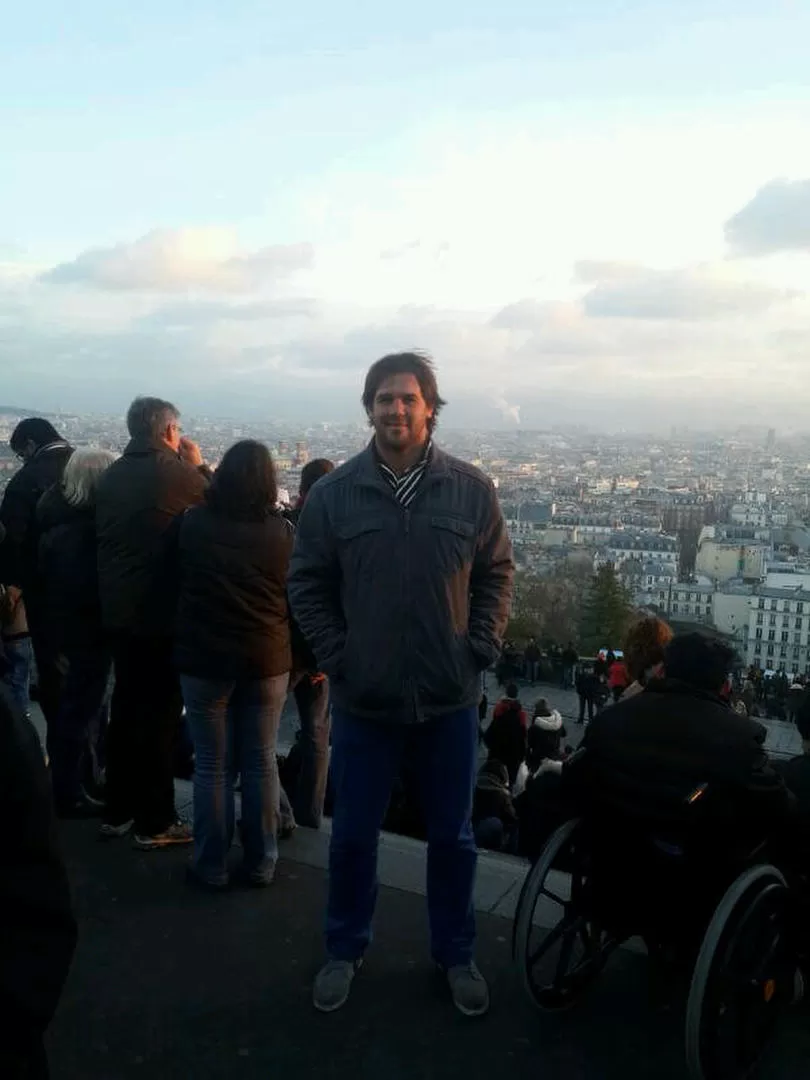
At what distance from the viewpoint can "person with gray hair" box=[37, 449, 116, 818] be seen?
3.81 meters

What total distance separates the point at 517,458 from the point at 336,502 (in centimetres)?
11677

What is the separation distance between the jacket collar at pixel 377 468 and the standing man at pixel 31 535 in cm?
179

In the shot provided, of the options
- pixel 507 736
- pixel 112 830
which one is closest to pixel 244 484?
pixel 112 830

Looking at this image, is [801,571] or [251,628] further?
[801,571]

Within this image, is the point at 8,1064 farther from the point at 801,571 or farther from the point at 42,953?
the point at 801,571

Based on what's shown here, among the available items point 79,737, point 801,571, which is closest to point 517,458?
point 801,571

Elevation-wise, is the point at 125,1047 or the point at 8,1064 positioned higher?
the point at 8,1064

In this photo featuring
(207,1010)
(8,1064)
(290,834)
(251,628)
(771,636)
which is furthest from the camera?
(771,636)

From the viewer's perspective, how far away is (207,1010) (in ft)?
8.71

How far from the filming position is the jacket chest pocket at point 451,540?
8.75ft

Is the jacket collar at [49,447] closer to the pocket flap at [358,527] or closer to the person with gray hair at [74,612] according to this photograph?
the person with gray hair at [74,612]

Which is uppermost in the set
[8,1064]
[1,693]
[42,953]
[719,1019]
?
[1,693]

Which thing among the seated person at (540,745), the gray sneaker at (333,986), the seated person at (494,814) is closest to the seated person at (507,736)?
the seated person at (540,745)

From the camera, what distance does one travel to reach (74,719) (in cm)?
397
